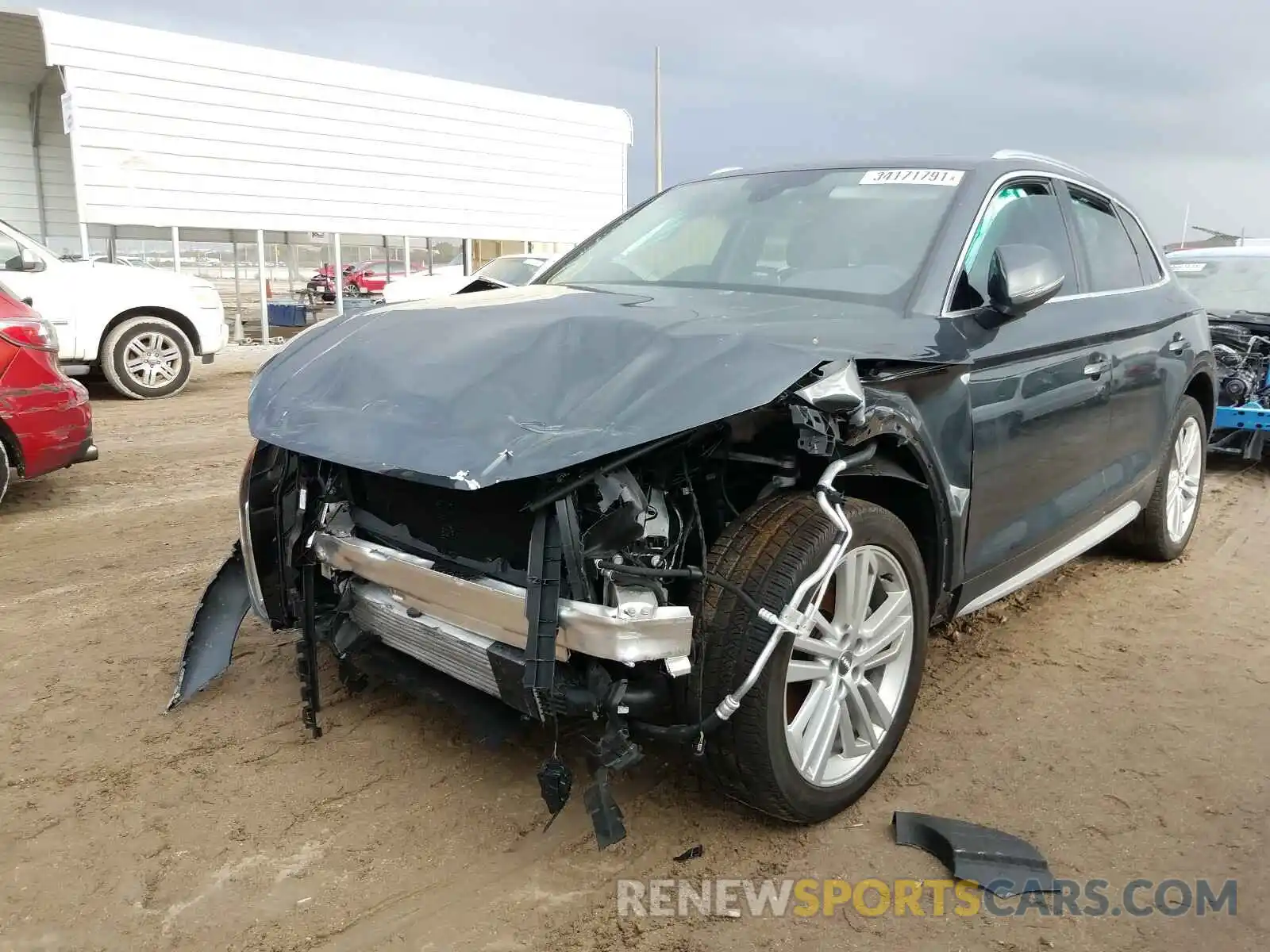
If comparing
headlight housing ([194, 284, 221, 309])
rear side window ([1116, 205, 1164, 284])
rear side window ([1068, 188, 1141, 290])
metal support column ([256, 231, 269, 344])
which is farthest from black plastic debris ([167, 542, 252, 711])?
metal support column ([256, 231, 269, 344])

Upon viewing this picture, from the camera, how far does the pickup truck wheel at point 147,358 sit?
10.2 m

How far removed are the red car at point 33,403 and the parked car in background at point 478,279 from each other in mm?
6125

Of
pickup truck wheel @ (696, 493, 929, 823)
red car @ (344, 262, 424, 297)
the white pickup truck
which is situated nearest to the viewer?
pickup truck wheel @ (696, 493, 929, 823)

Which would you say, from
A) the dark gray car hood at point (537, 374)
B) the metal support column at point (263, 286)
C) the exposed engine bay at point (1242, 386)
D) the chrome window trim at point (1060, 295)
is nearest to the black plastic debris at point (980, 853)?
the dark gray car hood at point (537, 374)

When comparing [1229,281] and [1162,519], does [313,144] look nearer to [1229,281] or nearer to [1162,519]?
[1229,281]

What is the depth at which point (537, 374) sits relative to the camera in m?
2.55

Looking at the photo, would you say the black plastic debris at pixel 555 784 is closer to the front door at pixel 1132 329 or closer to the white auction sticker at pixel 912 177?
the white auction sticker at pixel 912 177

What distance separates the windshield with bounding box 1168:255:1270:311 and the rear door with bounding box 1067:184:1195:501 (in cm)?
403

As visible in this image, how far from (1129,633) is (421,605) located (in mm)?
3202

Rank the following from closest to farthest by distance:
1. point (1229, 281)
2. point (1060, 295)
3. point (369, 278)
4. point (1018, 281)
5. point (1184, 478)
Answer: point (1018, 281) < point (1060, 295) < point (1184, 478) < point (1229, 281) < point (369, 278)

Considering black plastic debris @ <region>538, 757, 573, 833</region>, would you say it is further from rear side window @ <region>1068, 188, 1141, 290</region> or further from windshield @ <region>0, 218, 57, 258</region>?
windshield @ <region>0, 218, 57, 258</region>

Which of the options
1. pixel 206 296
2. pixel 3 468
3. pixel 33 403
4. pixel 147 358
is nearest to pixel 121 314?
pixel 147 358

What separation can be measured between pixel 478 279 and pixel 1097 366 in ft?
34.0

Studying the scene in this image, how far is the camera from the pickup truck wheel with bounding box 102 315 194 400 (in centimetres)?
1022
